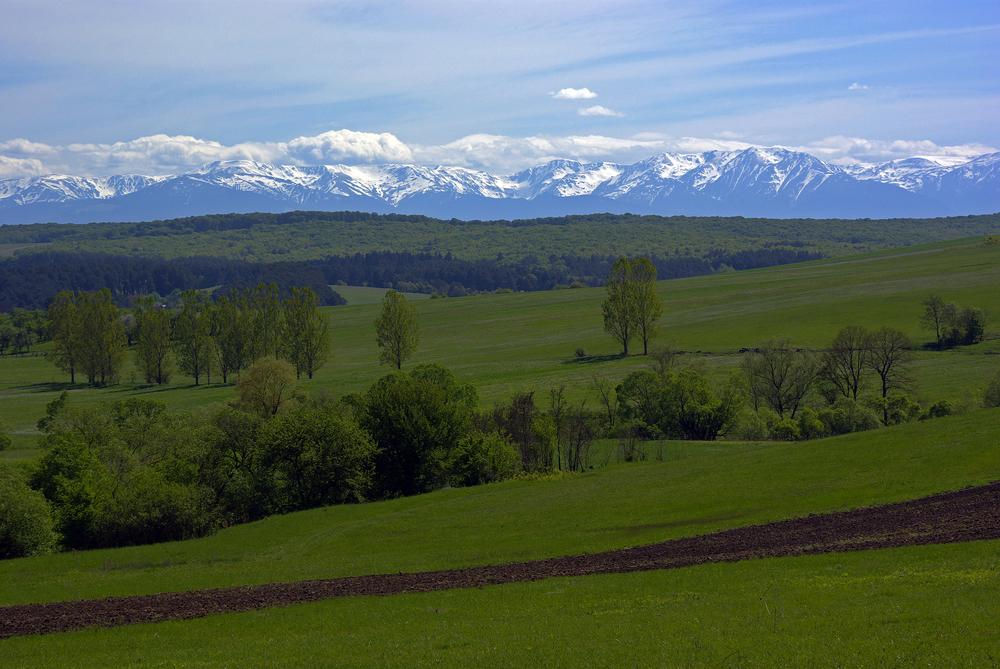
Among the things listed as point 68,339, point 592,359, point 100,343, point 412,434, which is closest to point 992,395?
point 412,434

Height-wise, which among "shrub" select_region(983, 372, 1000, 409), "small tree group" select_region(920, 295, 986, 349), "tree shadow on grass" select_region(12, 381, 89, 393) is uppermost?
"small tree group" select_region(920, 295, 986, 349)

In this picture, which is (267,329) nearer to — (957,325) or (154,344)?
(154,344)

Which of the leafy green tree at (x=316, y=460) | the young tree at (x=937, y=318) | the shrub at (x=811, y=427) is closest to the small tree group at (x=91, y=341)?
the leafy green tree at (x=316, y=460)

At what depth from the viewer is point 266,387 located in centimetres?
8044

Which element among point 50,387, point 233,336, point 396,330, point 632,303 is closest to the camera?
point 396,330

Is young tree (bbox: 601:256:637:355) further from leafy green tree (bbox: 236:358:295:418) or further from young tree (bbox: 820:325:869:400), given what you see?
leafy green tree (bbox: 236:358:295:418)

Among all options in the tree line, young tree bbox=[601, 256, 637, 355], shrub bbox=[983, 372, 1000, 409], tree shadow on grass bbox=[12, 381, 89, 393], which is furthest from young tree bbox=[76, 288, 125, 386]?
shrub bbox=[983, 372, 1000, 409]

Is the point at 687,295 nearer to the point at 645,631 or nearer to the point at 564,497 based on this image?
the point at 564,497

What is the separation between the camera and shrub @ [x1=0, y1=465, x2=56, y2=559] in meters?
47.1

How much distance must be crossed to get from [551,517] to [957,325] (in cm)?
7885

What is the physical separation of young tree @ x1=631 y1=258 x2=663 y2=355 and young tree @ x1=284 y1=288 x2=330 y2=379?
144 feet

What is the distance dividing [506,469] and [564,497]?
48.1 feet

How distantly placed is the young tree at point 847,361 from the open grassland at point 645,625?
5580 centimetres

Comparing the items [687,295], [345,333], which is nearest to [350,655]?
[345,333]
